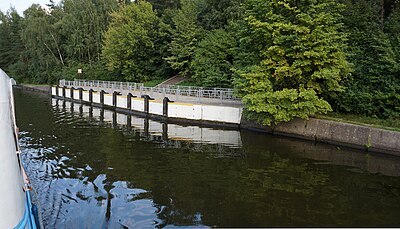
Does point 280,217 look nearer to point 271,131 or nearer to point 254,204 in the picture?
point 254,204

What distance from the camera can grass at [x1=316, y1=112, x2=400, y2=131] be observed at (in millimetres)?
18064

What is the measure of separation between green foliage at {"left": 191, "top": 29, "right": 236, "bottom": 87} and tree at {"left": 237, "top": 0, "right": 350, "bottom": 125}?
9748mm

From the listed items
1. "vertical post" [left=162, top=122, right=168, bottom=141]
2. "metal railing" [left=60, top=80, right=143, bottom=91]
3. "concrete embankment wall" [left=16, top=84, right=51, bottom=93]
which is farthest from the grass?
"concrete embankment wall" [left=16, top=84, right=51, bottom=93]

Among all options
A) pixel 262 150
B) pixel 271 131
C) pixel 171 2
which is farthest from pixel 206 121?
pixel 171 2

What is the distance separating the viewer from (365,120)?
19.4m

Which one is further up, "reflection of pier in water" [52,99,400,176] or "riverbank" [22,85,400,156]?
"riverbank" [22,85,400,156]

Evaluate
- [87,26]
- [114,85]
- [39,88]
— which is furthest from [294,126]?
[39,88]

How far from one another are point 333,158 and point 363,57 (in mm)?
8962

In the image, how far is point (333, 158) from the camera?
657 inches

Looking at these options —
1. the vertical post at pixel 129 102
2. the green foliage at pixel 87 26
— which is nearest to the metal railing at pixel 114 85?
the vertical post at pixel 129 102

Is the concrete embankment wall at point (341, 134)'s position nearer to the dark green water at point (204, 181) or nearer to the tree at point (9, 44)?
the dark green water at point (204, 181)

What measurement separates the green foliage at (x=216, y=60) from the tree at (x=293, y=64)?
32.0 ft

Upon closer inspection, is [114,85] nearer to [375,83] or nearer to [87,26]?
[87,26]

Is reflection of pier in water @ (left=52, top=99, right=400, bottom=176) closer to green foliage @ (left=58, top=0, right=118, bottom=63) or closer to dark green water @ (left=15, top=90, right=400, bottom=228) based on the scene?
dark green water @ (left=15, top=90, right=400, bottom=228)
